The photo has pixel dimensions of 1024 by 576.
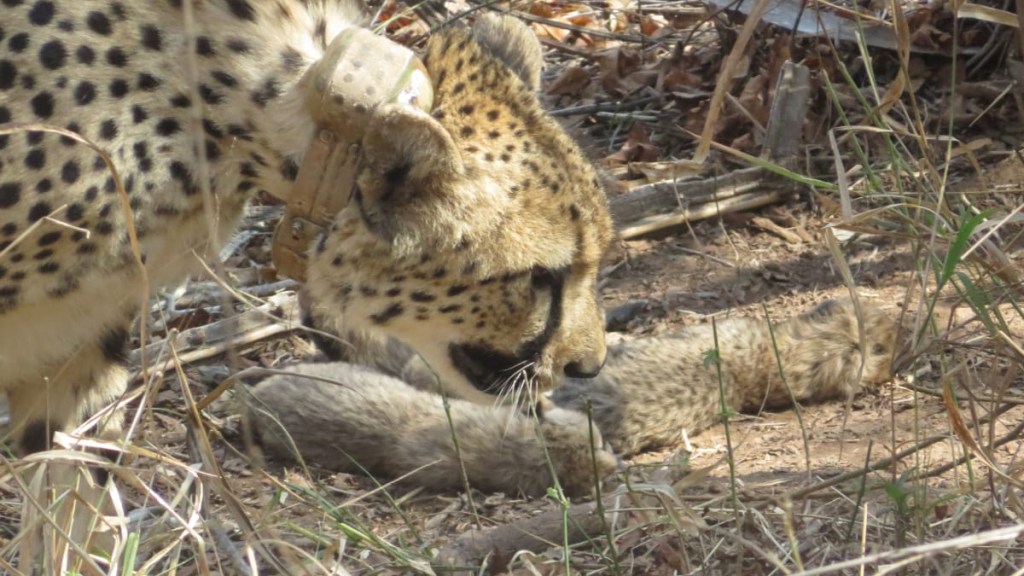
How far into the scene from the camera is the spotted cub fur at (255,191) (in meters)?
2.87

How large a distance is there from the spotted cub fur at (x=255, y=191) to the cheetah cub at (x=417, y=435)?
0.27 metres

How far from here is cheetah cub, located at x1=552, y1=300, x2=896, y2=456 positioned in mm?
4062

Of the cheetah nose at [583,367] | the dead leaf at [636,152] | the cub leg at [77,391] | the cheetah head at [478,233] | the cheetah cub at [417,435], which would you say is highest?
the cheetah head at [478,233]

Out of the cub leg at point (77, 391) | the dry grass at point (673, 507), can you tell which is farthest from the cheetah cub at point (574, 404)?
the cub leg at point (77, 391)

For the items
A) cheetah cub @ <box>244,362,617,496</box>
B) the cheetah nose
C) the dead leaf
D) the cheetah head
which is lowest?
cheetah cub @ <box>244,362,617,496</box>

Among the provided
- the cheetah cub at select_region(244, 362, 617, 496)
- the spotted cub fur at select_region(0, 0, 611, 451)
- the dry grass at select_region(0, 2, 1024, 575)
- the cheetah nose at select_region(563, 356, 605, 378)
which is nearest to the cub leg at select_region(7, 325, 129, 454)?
the spotted cub fur at select_region(0, 0, 611, 451)

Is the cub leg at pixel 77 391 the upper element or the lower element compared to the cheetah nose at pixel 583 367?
lower

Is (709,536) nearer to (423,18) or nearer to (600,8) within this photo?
(423,18)

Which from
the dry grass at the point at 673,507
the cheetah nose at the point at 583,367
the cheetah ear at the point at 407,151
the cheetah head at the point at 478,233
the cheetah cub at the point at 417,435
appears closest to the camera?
the dry grass at the point at 673,507

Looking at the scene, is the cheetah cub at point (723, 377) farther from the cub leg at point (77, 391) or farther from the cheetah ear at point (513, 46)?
the cub leg at point (77, 391)

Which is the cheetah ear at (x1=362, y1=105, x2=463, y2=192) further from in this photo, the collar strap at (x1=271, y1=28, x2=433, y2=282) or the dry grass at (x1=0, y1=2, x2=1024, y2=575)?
the dry grass at (x1=0, y1=2, x2=1024, y2=575)

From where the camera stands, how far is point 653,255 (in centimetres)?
526

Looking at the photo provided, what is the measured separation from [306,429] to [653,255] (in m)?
1.86

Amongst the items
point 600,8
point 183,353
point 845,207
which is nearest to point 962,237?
point 845,207
